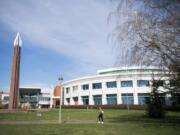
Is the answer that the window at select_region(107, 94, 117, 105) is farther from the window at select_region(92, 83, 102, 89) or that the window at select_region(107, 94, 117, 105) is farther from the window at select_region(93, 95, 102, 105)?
the window at select_region(92, 83, 102, 89)

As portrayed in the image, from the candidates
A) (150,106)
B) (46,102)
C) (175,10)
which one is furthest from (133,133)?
(46,102)

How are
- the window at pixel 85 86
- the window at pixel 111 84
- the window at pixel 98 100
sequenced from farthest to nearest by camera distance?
the window at pixel 85 86, the window at pixel 98 100, the window at pixel 111 84

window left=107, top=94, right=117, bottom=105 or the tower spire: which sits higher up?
the tower spire

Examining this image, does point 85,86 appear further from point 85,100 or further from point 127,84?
point 127,84

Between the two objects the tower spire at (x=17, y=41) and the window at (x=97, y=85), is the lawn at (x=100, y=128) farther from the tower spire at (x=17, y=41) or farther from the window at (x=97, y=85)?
the window at (x=97, y=85)

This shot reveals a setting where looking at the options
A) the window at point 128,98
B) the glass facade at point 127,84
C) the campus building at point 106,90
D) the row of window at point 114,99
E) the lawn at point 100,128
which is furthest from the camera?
the window at point 128,98

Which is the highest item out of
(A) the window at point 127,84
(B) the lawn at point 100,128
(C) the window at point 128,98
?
(A) the window at point 127,84

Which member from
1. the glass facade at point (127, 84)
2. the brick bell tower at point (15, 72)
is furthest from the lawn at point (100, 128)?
the glass facade at point (127, 84)

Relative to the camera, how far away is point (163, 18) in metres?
18.3

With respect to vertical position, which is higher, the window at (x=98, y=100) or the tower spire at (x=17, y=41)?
the tower spire at (x=17, y=41)

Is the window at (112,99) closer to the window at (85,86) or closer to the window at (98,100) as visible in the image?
the window at (98,100)

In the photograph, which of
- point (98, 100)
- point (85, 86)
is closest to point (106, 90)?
point (98, 100)

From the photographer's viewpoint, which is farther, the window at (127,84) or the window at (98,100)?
the window at (98,100)

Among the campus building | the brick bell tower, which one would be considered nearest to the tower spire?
the brick bell tower
